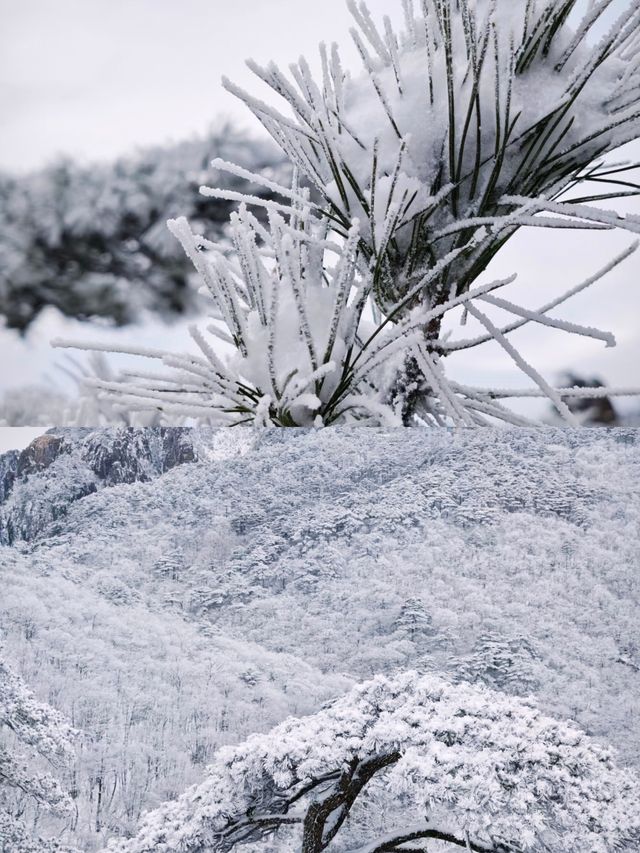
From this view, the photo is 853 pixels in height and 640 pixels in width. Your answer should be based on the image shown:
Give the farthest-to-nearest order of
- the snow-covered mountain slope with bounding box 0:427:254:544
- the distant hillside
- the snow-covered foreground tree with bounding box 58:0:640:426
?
the distant hillside
the snow-covered mountain slope with bounding box 0:427:254:544
the snow-covered foreground tree with bounding box 58:0:640:426

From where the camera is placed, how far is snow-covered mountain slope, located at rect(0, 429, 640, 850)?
2.77 feet

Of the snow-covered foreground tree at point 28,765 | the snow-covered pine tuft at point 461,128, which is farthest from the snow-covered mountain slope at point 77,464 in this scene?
the snow-covered pine tuft at point 461,128

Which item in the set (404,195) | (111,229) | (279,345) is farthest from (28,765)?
(111,229)

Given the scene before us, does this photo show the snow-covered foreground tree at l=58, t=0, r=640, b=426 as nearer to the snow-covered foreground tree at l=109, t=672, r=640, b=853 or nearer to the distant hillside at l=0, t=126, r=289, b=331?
the snow-covered foreground tree at l=109, t=672, r=640, b=853

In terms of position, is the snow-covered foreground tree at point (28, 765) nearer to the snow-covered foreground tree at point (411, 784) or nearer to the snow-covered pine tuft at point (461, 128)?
the snow-covered foreground tree at point (411, 784)

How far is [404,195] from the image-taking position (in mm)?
815

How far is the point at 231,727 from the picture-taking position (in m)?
0.84

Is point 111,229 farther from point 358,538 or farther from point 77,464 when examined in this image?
point 358,538

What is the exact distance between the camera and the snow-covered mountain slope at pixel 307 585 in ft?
2.77

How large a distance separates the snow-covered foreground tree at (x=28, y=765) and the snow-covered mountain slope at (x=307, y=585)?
2cm

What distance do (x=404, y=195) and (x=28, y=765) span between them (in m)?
0.73

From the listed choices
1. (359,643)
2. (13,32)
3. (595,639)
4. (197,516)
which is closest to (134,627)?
(197,516)

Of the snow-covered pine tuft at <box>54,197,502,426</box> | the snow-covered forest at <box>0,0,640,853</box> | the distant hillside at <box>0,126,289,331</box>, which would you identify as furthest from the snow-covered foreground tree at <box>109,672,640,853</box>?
the distant hillside at <box>0,126,289,331</box>

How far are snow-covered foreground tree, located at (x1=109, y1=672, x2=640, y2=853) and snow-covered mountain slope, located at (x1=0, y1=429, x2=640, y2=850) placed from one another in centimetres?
2
